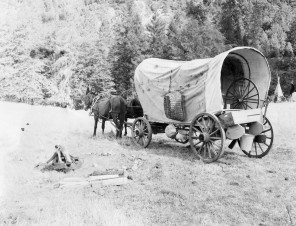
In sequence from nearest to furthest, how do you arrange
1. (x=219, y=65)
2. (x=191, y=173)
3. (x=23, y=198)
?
(x=23, y=198)
(x=191, y=173)
(x=219, y=65)

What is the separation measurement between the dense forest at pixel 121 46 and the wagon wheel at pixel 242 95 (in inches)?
1042

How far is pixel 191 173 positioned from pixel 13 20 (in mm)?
33562

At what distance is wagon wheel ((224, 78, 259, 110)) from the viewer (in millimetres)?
9922

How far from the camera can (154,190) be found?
657 centimetres

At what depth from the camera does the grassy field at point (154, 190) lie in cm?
517

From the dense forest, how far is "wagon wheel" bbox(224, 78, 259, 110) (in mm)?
26464

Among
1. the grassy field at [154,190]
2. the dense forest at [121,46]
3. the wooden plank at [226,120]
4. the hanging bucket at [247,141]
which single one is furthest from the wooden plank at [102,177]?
the dense forest at [121,46]

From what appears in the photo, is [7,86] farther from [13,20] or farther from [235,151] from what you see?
[235,151]

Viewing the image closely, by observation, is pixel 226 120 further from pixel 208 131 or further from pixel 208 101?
pixel 208 101

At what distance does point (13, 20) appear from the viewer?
35250 millimetres

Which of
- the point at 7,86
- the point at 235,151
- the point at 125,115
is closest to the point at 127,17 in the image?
the point at 7,86

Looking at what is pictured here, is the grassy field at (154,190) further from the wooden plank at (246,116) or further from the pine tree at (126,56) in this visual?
the pine tree at (126,56)

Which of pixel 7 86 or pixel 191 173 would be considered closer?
pixel 191 173

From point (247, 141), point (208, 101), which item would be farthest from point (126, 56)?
point (247, 141)
